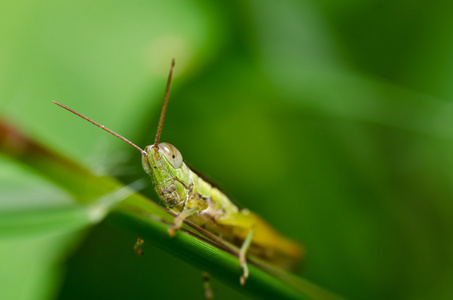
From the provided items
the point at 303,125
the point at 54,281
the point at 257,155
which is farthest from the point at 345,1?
the point at 54,281

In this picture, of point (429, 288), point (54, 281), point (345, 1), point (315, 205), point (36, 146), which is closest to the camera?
point (36, 146)

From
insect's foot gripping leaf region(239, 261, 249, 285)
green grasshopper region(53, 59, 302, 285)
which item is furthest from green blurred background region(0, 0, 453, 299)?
insect's foot gripping leaf region(239, 261, 249, 285)

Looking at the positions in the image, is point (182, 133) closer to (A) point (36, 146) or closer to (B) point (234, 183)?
(B) point (234, 183)

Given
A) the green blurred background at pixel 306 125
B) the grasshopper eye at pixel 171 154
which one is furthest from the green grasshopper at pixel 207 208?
the green blurred background at pixel 306 125

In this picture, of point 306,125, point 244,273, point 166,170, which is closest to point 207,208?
point 166,170

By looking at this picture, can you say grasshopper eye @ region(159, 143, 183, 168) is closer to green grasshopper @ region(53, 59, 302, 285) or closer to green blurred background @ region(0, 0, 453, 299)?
green grasshopper @ region(53, 59, 302, 285)

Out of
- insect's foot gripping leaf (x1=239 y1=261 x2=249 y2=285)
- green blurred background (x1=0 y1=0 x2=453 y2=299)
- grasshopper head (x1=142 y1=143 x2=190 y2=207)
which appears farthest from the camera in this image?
green blurred background (x1=0 y1=0 x2=453 y2=299)
